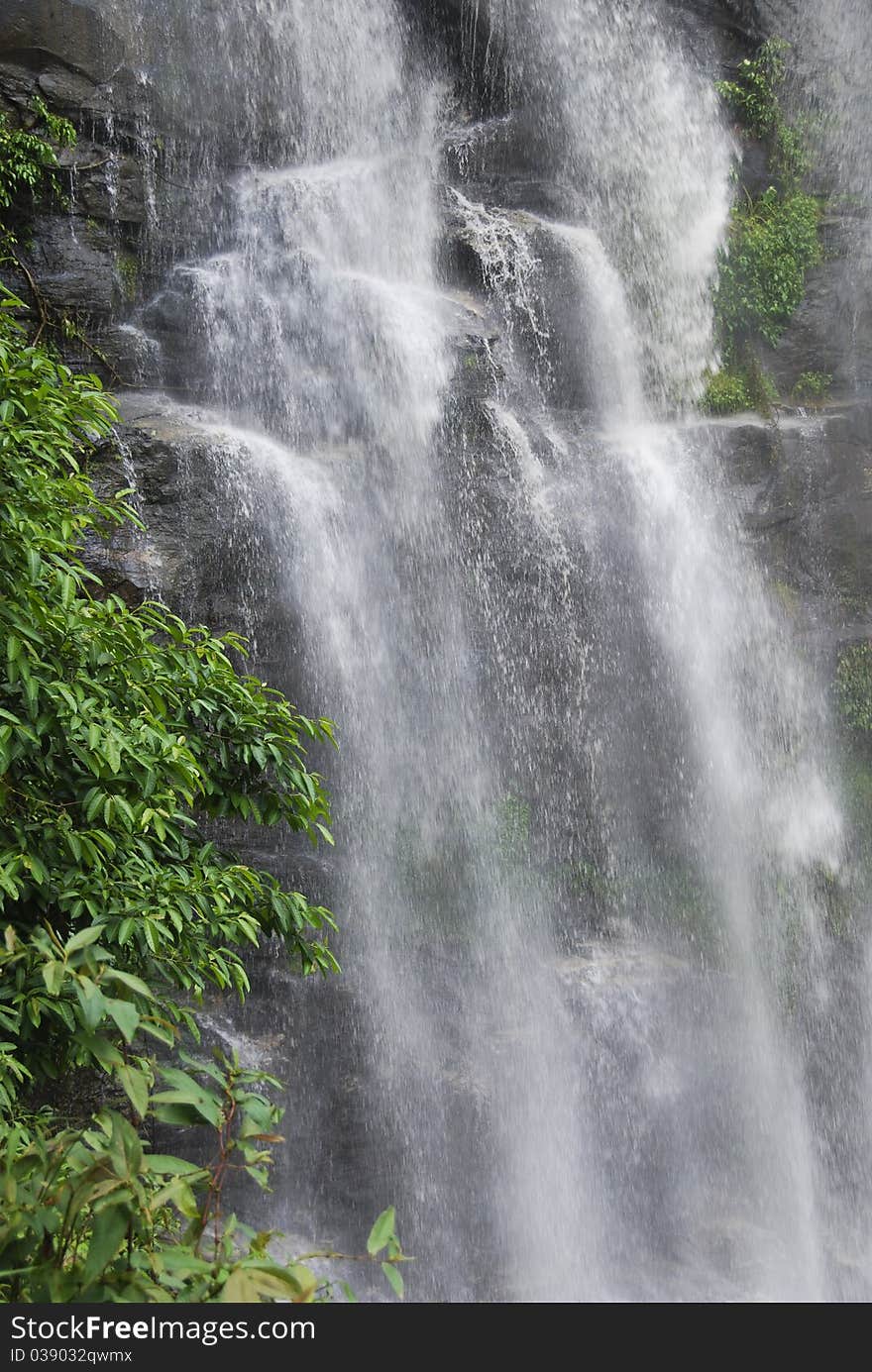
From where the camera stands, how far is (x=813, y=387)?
13.3 metres

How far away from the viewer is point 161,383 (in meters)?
10.6

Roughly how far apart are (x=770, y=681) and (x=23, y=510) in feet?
30.7

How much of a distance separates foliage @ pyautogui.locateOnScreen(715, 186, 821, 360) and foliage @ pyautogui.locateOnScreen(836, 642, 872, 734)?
421 centimetres

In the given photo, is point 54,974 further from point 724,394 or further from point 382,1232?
point 724,394

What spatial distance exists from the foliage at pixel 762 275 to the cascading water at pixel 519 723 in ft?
1.17

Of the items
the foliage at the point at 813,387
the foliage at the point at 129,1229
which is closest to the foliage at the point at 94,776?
the foliage at the point at 129,1229

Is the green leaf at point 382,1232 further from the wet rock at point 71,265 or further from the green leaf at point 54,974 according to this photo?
the wet rock at point 71,265

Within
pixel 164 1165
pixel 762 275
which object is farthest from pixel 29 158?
pixel 164 1165

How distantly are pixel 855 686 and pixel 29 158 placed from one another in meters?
10.3

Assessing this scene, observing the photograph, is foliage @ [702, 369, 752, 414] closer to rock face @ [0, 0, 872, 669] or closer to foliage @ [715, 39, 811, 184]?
rock face @ [0, 0, 872, 669]

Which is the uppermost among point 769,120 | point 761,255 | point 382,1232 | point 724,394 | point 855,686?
point 769,120

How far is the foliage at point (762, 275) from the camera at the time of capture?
1356 centimetres

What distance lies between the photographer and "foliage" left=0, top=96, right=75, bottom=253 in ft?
32.9

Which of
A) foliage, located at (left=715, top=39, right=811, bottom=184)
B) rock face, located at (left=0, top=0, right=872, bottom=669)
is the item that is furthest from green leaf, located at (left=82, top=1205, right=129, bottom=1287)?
foliage, located at (left=715, top=39, right=811, bottom=184)
